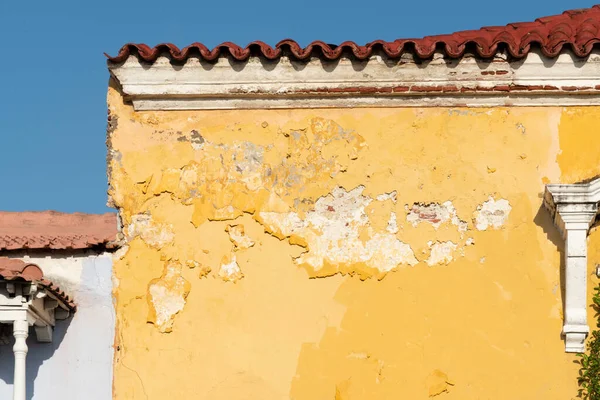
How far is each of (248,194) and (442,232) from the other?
151cm

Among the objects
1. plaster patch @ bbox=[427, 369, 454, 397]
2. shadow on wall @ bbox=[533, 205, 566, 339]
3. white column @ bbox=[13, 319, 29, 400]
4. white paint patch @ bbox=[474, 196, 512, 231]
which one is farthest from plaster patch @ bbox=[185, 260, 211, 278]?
shadow on wall @ bbox=[533, 205, 566, 339]

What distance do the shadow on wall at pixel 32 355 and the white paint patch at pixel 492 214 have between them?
126 inches

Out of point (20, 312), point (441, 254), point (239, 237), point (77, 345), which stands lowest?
point (77, 345)

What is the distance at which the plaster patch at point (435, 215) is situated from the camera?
10.4 m

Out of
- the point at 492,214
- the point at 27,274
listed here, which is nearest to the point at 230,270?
the point at 27,274

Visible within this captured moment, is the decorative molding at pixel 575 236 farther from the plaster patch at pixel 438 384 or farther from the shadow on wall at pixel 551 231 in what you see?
the plaster patch at pixel 438 384

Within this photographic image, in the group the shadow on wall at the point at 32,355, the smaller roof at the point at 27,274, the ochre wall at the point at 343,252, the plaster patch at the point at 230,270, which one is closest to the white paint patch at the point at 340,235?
the ochre wall at the point at 343,252

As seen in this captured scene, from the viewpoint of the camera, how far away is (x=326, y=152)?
10.6 m

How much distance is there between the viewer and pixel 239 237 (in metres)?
10.5

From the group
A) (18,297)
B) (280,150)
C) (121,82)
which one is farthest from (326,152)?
(18,297)

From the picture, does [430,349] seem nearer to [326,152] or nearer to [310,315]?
[310,315]

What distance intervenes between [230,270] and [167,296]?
0.51 meters

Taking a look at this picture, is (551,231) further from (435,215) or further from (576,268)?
(435,215)

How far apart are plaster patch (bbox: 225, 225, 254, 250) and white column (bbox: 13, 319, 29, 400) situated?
1698mm
